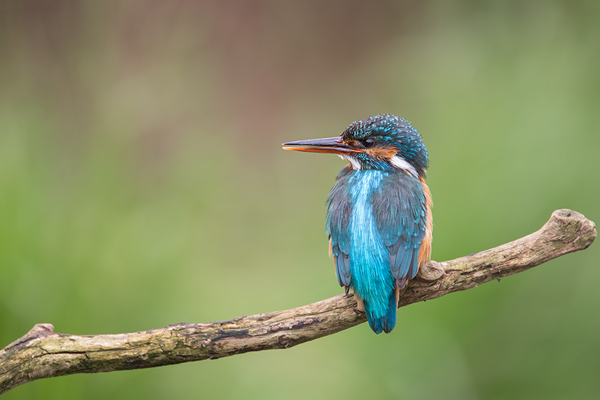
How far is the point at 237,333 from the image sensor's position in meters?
1.76

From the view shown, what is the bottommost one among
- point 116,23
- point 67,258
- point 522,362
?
point 522,362

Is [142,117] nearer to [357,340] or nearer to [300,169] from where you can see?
[300,169]

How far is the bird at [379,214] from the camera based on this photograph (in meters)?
1.79

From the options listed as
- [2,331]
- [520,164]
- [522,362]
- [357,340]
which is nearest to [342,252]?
[357,340]

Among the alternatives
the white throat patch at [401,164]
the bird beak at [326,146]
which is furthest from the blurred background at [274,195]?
the bird beak at [326,146]

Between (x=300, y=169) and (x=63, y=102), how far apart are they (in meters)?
1.90

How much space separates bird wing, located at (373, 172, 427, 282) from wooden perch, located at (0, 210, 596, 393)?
0.33ft

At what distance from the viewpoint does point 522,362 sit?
2.59m

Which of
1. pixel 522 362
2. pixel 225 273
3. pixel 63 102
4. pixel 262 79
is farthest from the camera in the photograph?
pixel 262 79

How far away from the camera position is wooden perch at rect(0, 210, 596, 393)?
1.71 meters

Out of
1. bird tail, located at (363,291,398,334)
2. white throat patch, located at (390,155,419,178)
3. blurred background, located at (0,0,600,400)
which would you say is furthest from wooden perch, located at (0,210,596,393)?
blurred background, located at (0,0,600,400)

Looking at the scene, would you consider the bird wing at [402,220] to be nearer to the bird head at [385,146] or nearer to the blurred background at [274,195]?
the bird head at [385,146]

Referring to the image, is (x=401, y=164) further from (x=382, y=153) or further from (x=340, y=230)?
(x=340, y=230)

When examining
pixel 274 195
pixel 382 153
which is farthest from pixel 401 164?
pixel 274 195
